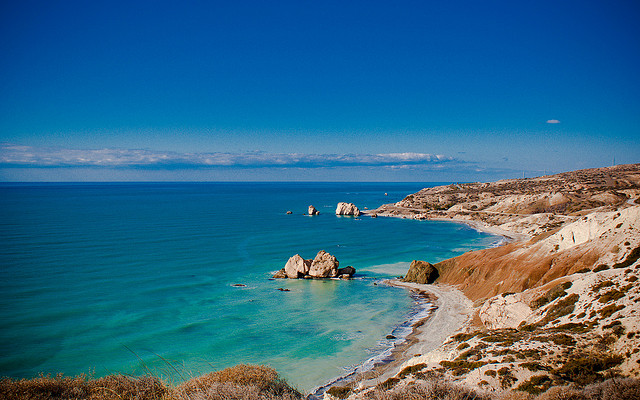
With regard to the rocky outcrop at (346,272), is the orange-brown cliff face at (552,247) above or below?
above

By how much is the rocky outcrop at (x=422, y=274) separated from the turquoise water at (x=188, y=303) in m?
4.81

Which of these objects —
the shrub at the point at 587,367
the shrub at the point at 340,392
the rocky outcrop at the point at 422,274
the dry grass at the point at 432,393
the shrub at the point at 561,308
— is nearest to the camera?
the dry grass at the point at 432,393

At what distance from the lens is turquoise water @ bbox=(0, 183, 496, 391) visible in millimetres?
27969

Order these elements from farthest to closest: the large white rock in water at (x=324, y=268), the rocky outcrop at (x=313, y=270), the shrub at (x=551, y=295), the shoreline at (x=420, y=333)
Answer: the large white rock in water at (x=324, y=268)
the rocky outcrop at (x=313, y=270)
the shrub at (x=551, y=295)
the shoreline at (x=420, y=333)

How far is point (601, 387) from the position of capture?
45.0 ft

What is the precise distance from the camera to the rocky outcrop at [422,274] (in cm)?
4866

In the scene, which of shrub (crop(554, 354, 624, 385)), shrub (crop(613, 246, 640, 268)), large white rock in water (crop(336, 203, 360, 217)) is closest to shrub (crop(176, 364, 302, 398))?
shrub (crop(554, 354, 624, 385))

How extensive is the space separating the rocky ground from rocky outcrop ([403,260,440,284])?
1.31 m

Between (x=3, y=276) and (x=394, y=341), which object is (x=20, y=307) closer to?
(x=3, y=276)

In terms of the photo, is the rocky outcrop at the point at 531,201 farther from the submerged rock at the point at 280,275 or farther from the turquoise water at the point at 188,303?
the submerged rock at the point at 280,275

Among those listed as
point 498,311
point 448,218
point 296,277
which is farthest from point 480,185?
point 498,311

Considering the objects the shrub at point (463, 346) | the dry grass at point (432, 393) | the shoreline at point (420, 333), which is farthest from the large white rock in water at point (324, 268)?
the dry grass at point (432, 393)

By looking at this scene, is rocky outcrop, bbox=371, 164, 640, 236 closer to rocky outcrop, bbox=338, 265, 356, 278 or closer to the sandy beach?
the sandy beach

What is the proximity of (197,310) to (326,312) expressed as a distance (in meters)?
13.4
